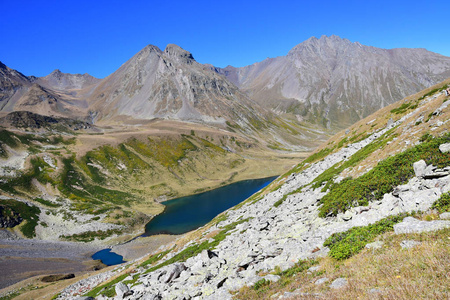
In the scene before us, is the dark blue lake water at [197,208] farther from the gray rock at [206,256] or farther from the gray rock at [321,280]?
the gray rock at [321,280]

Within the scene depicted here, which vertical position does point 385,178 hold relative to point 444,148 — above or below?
below

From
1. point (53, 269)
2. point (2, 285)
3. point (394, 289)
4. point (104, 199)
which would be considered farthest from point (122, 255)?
point (394, 289)

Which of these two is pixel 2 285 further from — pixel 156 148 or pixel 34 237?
pixel 156 148

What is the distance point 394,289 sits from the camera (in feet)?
25.3

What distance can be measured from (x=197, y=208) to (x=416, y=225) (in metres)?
116

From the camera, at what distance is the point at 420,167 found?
14852mm

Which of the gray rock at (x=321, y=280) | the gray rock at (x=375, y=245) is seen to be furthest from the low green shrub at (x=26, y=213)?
the gray rock at (x=375, y=245)

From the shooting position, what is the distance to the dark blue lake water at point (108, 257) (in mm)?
75894

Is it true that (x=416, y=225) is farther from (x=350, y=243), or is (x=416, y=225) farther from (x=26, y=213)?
(x=26, y=213)

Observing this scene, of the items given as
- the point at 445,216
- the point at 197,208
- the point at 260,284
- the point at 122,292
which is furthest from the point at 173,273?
the point at 197,208

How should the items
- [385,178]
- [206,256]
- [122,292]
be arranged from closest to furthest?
[385,178] → [206,256] → [122,292]

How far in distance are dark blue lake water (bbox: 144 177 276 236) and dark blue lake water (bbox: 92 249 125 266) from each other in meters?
16.7

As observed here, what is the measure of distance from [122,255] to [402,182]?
3390 inches

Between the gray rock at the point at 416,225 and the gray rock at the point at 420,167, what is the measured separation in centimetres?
454
